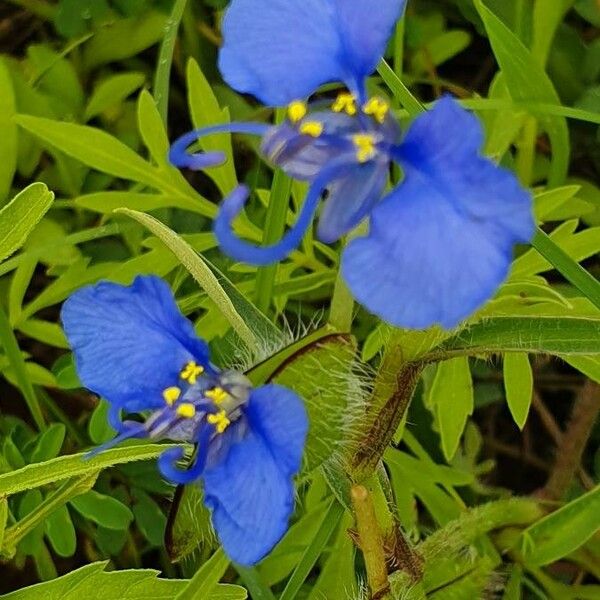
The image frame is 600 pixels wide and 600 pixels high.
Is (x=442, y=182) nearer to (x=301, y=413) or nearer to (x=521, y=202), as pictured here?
(x=521, y=202)

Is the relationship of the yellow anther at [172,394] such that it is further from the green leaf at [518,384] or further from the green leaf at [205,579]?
the green leaf at [518,384]

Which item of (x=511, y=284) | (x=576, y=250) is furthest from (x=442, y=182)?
(x=576, y=250)

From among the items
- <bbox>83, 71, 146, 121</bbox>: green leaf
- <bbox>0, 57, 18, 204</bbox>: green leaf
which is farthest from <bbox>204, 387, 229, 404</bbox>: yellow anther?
<bbox>83, 71, 146, 121</bbox>: green leaf

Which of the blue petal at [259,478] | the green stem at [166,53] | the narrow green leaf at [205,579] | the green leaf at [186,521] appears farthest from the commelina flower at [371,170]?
the green stem at [166,53]

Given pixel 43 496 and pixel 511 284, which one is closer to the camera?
pixel 511 284

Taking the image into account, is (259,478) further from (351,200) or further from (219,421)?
(351,200)
